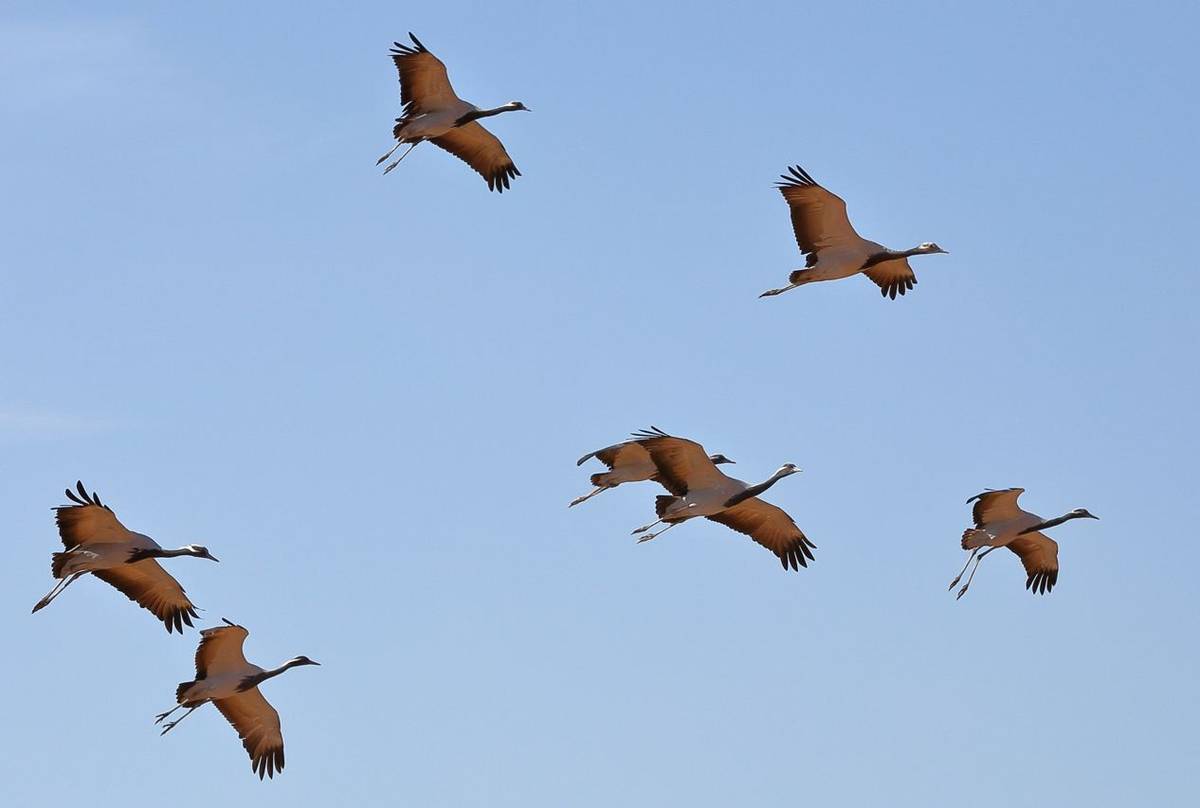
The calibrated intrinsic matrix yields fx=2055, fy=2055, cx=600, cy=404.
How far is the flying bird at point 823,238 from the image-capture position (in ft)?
107

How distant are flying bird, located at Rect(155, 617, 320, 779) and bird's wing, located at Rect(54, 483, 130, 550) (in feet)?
6.63

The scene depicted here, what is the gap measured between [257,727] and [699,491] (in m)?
7.96

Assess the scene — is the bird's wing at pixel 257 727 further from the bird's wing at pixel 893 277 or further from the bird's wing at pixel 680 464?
the bird's wing at pixel 893 277

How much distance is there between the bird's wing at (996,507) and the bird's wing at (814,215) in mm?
4918

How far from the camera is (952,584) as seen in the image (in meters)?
35.0

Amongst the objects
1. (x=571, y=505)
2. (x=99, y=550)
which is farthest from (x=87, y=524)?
(x=571, y=505)

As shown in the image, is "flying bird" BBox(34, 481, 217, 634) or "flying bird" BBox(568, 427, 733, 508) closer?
"flying bird" BBox(34, 481, 217, 634)

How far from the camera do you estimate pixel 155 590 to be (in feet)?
108

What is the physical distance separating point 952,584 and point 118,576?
13864 millimetres

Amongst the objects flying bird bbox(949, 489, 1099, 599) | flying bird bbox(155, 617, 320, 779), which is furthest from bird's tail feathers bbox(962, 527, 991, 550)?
flying bird bbox(155, 617, 320, 779)

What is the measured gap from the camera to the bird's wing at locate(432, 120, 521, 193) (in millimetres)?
36188

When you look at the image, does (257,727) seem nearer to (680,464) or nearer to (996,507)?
(680,464)

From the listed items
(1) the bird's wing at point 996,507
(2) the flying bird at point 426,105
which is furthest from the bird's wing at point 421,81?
(1) the bird's wing at point 996,507

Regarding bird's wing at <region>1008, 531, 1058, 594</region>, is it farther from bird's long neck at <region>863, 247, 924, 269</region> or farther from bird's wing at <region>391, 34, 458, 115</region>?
bird's wing at <region>391, 34, 458, 115</region>
